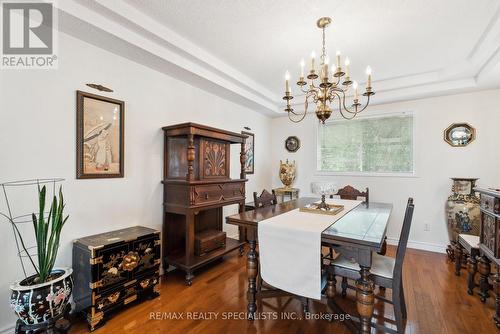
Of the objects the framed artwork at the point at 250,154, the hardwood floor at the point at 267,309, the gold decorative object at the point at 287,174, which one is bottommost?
the hardwood floor at the point at 267,309

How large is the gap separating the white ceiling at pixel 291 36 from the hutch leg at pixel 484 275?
2086 mm

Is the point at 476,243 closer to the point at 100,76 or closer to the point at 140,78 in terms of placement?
the point at 140,78

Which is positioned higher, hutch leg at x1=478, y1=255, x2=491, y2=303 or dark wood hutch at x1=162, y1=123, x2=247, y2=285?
dark wood hutch at x1=162, y1=123, x2=247, y2=285

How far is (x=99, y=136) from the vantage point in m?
2.12

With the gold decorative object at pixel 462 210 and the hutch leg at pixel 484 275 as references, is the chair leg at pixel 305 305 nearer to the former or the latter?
the hutch leg at pixel 484 275

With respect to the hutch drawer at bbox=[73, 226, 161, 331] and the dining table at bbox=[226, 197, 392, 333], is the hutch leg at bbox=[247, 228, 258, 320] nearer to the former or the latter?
the dining table at bbox=[226, 197, 392, 333]

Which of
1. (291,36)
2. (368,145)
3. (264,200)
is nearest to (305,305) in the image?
(264,200)

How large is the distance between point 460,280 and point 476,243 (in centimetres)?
56

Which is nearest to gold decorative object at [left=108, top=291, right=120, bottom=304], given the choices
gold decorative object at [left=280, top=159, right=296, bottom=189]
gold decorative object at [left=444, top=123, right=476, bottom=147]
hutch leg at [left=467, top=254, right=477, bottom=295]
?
gold decorative object at [left=280, top=159, right=296, bottom=189]

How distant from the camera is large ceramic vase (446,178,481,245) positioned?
2934 millimetres

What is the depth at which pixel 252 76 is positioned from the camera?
11.1 ft

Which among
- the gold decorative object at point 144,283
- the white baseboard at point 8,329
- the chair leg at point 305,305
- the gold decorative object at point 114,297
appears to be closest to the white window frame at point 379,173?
the chair leg at point 305,305

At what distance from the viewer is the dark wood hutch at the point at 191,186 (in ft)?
8.10

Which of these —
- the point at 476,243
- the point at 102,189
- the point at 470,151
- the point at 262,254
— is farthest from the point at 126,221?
the point at 470,151
